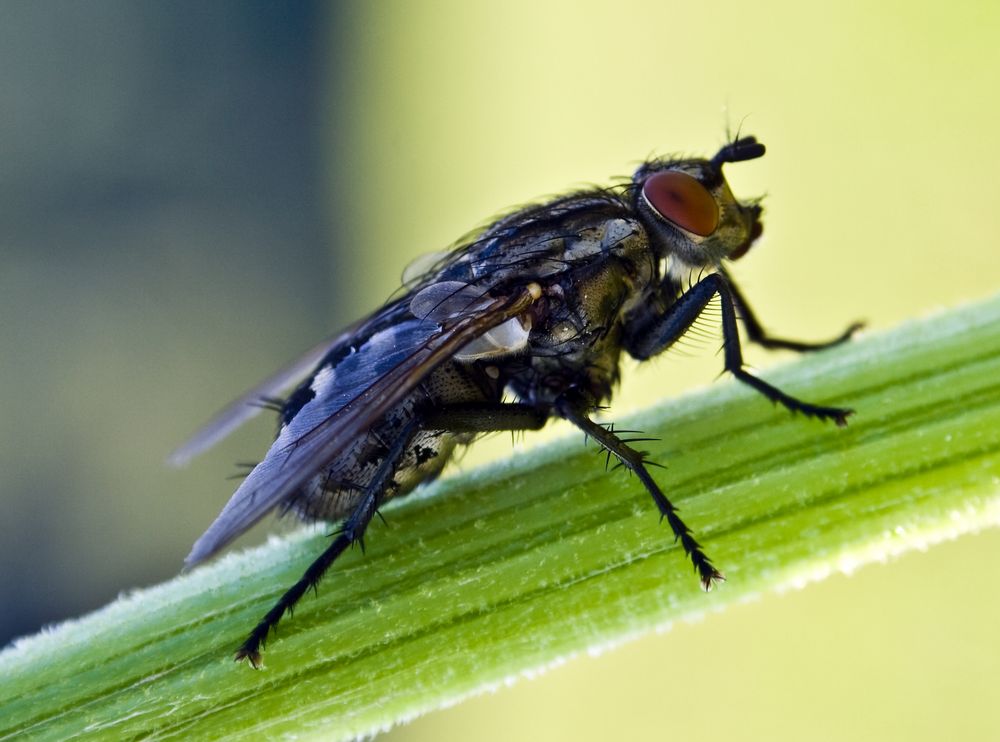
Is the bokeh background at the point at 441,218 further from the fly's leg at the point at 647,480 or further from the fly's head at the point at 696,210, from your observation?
the fly's leg at the point at 647,480

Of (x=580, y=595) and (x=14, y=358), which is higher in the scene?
(x=580, y=595)

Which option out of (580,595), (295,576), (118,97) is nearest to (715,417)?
(580,595)

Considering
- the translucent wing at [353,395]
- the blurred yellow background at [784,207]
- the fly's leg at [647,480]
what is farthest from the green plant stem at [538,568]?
the blurred yellow background at [784,207]

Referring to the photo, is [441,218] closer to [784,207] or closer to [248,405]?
Answer: [784,207]

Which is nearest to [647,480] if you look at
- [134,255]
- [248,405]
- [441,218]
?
[248,405]

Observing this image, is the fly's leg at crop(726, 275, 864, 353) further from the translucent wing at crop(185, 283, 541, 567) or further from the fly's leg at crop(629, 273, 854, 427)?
the translucent wing at crop(185, 283, 541, 567)

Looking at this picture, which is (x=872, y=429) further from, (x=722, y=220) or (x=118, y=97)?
(x=118, y=97)

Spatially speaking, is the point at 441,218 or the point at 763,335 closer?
the point at 763,335
